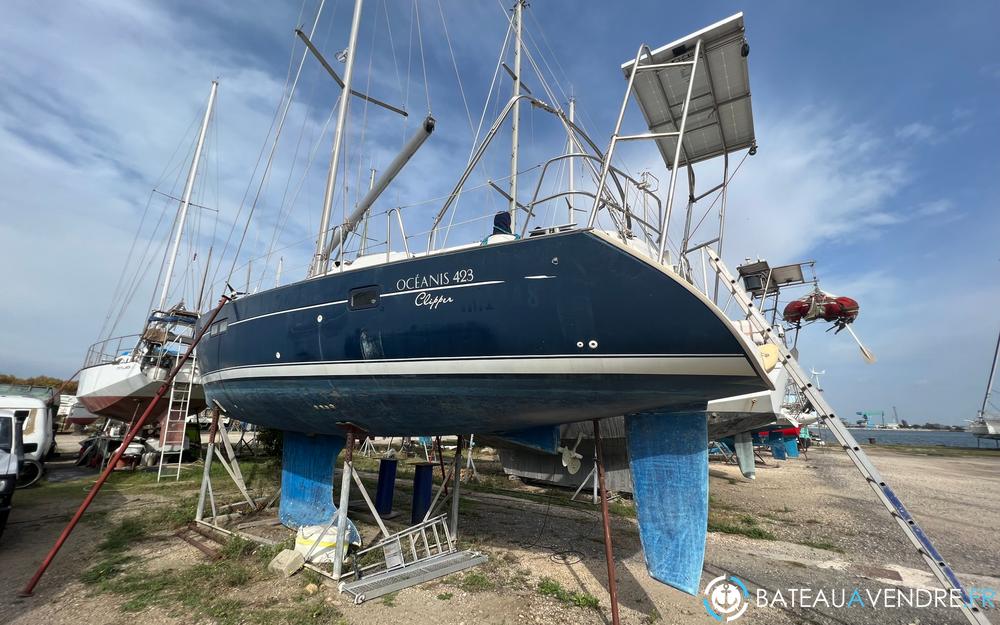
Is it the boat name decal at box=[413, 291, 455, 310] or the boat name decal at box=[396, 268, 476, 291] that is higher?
the boat name decal at box=[396, 268, 476, 291]

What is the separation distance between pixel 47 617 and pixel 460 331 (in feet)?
16.1

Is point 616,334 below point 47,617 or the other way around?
the other way around

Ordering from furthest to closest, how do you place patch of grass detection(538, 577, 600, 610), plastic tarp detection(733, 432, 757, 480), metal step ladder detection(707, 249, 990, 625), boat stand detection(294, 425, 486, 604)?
1. plastic tarp detection(733, 432, 757, 480)
2. boat stand detection(294, 425, 486, 604)
3. patch of grass detection(538, 577, 600, 610)
4. metal step ladder detection(707, 249, 990, 625)

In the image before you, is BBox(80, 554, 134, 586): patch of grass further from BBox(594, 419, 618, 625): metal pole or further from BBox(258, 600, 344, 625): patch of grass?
BBox(594, 419, 618, 625): metal pole

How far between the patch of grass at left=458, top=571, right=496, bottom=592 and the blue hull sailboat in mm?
1750

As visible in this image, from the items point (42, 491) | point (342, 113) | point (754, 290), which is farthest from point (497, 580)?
point (42, 491)

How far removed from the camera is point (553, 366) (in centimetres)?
405

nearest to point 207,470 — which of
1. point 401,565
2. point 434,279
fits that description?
point 401,565

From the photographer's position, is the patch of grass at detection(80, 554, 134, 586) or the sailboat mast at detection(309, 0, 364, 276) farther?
the sailboat mast at detection(309, 0, 364, 276)

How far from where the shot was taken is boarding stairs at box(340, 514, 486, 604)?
198 inches

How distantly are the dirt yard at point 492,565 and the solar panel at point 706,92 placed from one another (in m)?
6.00

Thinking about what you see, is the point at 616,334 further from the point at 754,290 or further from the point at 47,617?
the point at 754,290

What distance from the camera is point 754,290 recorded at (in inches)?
388
